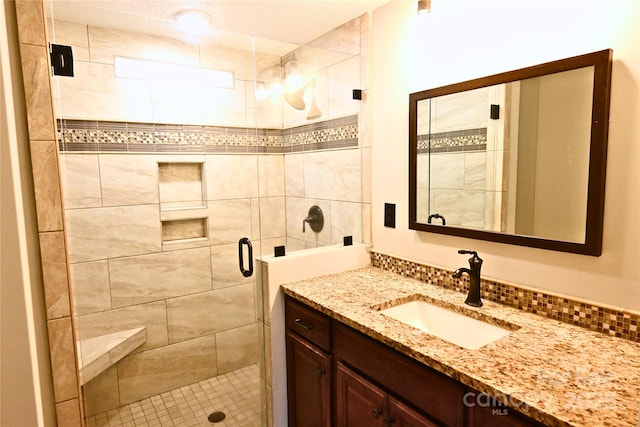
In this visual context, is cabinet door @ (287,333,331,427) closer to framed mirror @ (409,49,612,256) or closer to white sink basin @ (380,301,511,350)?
white sink basin @ (380,301,511,350)

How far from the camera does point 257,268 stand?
6.68ft

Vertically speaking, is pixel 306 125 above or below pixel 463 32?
below

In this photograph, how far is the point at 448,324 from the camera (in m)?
1.68

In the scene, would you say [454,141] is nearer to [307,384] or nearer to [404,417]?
[404,417]

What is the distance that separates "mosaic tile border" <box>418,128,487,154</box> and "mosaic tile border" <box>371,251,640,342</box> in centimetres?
59

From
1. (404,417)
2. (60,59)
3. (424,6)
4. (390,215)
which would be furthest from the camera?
(390,215)

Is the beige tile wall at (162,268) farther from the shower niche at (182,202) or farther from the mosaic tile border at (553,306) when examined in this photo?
the mosaic tile border at (553,306)

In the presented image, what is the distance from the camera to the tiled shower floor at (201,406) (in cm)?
235

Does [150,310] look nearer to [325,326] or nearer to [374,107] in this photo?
[325,326]

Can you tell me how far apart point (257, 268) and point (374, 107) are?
114cm

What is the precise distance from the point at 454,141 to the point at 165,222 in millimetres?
1839

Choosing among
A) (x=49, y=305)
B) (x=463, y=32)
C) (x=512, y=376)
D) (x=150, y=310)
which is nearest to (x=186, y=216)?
(x=150, y=310)

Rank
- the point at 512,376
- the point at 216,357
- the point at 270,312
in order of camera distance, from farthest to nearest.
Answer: the point at 216,357, the point at 270,312, the point at 512,376

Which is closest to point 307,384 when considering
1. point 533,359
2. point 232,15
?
point 533,359
